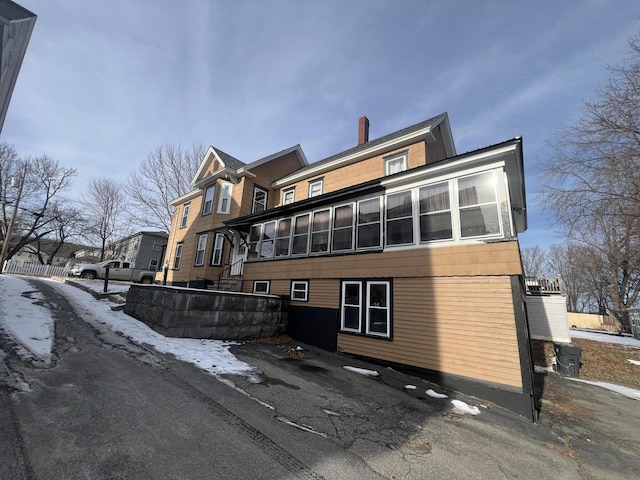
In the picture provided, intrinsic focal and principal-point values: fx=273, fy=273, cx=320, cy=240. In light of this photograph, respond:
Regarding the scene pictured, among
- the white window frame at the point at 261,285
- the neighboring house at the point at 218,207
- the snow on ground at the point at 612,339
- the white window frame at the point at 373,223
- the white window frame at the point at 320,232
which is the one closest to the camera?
the white window frame at the point at 373,223

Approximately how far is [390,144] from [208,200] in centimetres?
1172

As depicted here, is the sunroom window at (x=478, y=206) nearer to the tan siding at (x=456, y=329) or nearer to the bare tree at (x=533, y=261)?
the tan siding at (x=456, y=329)

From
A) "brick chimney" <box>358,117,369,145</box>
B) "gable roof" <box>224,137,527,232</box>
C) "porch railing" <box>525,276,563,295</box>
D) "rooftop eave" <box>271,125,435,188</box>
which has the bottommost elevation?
"porch railing" <box>525,276,563,295</box>

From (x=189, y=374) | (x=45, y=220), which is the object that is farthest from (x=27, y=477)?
(x=45, y=220)

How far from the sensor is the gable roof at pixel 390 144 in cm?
1216

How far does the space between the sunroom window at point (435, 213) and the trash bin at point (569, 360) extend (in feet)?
24.4

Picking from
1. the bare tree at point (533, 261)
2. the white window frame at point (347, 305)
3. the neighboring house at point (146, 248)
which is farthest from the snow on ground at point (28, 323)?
the bare tree at point (533, 261)

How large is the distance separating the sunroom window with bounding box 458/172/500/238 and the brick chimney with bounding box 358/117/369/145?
1074 cm

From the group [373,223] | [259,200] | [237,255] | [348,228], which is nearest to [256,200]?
[259,200]

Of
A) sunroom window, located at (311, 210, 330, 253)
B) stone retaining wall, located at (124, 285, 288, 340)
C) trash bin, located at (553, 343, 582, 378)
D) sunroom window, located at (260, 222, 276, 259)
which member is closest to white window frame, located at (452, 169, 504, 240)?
sunroom window, located at (311, 210, 330, 253)

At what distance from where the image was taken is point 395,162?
1296cm

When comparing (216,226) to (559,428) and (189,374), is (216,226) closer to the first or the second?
(189,374)

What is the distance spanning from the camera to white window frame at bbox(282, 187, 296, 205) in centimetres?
1682

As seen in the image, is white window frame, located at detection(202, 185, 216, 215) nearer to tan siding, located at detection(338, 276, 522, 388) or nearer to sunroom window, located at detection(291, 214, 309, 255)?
sunroom window, located at detection(291, 214, 309, 255)
